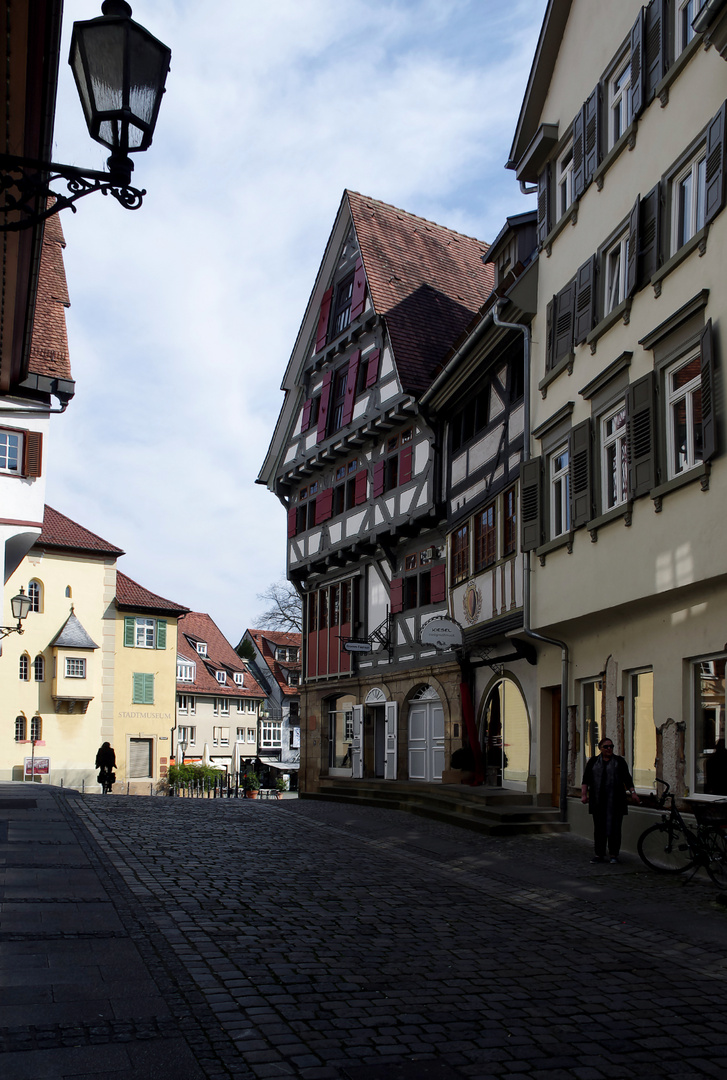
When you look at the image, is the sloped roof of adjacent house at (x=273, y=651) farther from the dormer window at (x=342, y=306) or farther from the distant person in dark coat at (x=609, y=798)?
the distant person in dark coat at (x=609, y=798)

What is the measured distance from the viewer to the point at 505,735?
22.1 metres

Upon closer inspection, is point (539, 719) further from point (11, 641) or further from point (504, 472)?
point (11, 641)

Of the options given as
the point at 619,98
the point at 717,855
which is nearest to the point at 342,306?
the point at 619,98

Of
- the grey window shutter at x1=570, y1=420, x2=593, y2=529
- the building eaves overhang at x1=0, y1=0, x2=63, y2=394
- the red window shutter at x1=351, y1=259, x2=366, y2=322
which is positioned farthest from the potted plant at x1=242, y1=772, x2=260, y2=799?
the building eaves overhang at x1=0, y1=0, x2=63, y2=394

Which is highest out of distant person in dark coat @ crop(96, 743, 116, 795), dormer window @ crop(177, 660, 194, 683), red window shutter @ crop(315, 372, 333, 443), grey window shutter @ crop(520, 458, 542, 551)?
red window shutter @ crop(315, 372, 333, 443)

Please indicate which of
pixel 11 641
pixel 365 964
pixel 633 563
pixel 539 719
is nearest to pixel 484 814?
pixel 539 719

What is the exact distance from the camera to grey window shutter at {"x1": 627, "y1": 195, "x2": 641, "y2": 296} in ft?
48.1

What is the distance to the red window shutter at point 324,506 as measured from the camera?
31.9 meters

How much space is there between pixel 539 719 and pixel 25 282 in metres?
12.4

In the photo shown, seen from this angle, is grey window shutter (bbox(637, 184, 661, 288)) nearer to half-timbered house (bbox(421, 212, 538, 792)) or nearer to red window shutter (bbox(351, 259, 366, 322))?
half-timbered house (bbox(421, 212, 538, 792))

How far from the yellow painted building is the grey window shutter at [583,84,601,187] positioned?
34.2 metres

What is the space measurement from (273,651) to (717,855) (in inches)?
2873

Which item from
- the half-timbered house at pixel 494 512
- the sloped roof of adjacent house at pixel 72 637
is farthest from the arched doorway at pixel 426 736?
the sloped roof of adjacent house at pixel 72 637

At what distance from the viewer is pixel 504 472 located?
21.2 m
